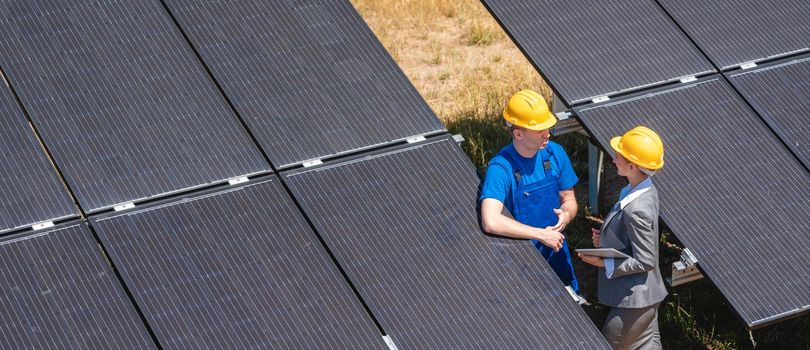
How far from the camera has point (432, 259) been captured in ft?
27.2

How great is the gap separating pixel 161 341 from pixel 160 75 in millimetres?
2292

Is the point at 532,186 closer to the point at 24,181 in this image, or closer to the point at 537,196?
the point at 537,196

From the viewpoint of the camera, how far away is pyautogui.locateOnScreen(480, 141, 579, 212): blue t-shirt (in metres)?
8.55

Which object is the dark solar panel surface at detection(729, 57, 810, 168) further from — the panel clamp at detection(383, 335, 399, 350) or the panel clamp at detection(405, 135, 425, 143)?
the panel clamp at detection(383, 335, 399, 350)

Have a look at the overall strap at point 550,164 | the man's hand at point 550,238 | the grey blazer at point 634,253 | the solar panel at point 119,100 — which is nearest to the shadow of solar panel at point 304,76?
the solar panel at point 119,100

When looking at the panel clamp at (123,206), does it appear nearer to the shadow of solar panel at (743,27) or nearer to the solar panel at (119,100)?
the solar panel at (119,100)

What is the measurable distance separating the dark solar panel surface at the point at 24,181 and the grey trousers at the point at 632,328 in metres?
3.67

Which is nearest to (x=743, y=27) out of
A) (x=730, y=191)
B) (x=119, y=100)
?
(x=730, y=191)

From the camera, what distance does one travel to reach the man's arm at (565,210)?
8891 millimetres

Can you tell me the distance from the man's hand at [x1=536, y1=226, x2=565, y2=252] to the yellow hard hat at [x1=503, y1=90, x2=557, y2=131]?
27.3 inches

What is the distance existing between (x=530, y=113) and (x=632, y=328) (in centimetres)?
165

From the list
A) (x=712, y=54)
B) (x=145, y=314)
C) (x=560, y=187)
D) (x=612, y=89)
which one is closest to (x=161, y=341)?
(x=145, y=314)

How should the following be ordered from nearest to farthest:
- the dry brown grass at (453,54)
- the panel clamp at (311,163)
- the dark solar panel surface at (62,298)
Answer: the dark solar panel surface at (62,298), the panel clamp at (311,163), the dry brown grass at (453,54)

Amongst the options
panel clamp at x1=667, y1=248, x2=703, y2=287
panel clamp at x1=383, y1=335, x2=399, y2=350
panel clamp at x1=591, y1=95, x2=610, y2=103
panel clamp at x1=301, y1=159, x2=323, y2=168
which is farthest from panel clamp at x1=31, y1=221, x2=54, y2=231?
panel clamp at x1=667, y1=248, x2=703, y2=287
